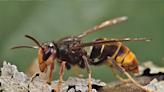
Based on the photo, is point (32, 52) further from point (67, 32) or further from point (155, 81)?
point (155, 81)

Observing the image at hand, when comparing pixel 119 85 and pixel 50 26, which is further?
pixel 50 26

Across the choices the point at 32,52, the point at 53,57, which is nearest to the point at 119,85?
the point at 53,57

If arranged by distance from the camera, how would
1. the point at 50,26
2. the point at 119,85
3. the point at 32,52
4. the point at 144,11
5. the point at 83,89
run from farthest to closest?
the point at 144,11 → the point at 50,26 → the point at 32,52 → the point at 119,85 → the point at 83,89

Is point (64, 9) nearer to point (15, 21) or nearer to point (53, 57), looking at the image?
point (15, 21)

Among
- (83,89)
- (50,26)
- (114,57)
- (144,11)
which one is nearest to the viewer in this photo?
(83,89)

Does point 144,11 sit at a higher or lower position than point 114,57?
higher

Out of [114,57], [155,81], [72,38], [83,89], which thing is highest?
[72,38]
